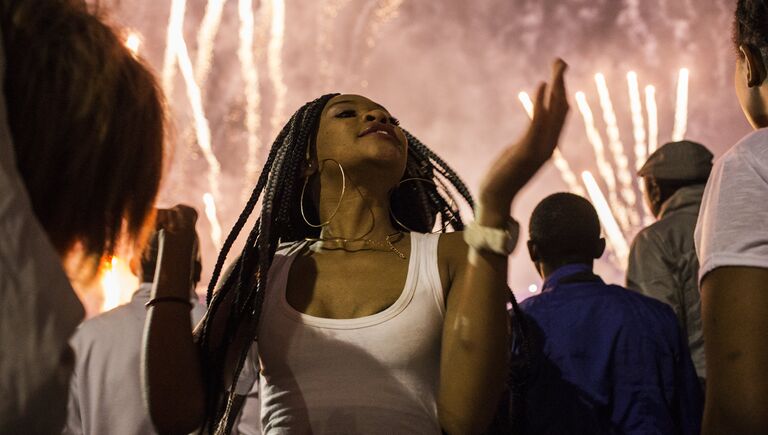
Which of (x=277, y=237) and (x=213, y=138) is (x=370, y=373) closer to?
(x=277, y=237)

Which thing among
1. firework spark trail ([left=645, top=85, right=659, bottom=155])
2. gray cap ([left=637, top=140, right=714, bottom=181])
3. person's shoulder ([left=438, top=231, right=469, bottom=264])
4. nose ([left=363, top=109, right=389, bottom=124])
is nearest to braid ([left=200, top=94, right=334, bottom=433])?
nose ([left=363, top=109, right=389, bottom=124])

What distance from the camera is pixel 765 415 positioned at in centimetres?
137

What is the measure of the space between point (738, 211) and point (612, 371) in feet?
5.83

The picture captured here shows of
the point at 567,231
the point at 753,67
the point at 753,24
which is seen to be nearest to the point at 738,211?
the point at 753,67

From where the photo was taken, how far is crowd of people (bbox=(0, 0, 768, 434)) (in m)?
1.30

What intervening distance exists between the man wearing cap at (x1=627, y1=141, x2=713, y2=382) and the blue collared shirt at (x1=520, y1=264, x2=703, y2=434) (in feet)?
2.64

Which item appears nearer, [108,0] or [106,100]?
[106,100]

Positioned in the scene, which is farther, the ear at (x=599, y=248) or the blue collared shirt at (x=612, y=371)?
the ear at (x=599, y=248)

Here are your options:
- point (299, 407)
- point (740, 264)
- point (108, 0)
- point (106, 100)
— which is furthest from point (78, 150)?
point (740, 264)

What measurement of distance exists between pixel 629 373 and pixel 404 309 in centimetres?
141

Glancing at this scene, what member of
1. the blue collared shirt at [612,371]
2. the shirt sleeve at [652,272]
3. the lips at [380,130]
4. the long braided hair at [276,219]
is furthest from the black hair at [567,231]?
the lips at [380,130]

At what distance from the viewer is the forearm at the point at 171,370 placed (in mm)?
2193

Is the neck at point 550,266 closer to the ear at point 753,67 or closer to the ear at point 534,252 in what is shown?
the ear at point 534,252

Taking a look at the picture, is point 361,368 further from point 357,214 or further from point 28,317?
point 28,317
